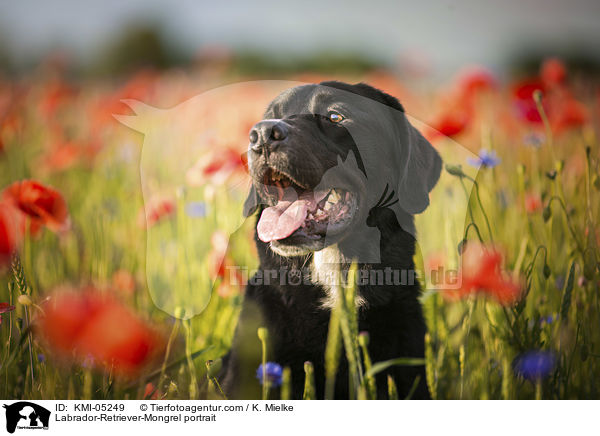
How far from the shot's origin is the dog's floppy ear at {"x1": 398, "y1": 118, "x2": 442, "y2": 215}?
6.66 ft

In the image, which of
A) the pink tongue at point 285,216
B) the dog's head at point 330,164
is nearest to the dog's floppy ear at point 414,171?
the dog's head at point 330,164

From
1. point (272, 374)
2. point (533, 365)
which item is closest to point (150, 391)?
point (272, 374)

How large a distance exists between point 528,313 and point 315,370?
3.50 feet

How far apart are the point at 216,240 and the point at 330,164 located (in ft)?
2.18

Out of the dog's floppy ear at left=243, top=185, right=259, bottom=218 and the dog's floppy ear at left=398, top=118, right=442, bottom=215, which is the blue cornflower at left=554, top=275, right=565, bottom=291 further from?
the dog's floppy ear at left=243, top=185, right=259, bottom=218

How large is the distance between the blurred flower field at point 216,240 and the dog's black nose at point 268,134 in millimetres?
387

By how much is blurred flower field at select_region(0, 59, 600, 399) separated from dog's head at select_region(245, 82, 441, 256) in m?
0.21

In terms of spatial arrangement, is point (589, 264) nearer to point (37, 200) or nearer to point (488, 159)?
point (488, 159)

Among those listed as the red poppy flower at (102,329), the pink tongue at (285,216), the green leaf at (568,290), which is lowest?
the red poppy flower at (102,329)

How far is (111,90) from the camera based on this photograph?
3.06 metres

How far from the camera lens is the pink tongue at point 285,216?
1.85 metres
